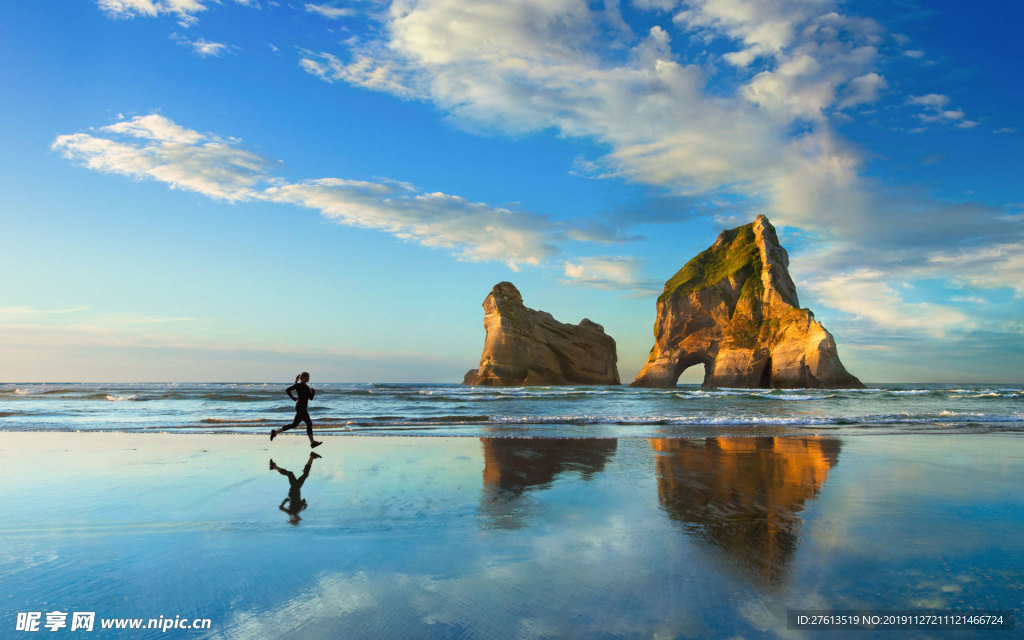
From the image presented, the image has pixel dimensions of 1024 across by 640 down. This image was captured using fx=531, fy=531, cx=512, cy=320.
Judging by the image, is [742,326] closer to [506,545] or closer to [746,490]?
[746,490]

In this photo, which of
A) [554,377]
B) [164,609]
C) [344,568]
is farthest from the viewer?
[554,377]

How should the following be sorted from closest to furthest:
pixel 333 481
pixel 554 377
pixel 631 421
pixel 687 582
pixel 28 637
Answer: pixel 28 637
pixel 687 582
pixel 333 481
pixel 631 421
pixel 554 377

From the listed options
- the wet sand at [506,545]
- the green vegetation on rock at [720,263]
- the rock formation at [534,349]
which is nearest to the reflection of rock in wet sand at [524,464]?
the wet sand at [506,545]

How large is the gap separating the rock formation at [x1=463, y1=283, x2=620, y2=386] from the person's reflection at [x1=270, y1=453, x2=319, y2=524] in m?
60.1

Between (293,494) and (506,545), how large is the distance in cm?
332

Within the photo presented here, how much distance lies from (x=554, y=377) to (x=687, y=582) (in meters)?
70.6

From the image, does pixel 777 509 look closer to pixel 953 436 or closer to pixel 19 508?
pixel 19 508

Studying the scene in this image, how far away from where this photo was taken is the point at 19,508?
5.69 metres

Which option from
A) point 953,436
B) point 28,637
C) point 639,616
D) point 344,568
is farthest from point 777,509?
point 953,436

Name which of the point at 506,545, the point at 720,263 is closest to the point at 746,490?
the point at 506,545

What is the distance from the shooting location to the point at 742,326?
65188 mm

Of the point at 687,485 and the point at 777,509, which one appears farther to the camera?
the point at 687,485

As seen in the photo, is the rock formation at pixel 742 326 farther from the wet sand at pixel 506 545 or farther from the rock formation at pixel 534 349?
the wet sand at pixel 506 545

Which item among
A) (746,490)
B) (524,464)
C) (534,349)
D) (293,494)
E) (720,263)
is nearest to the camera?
(293,494)
